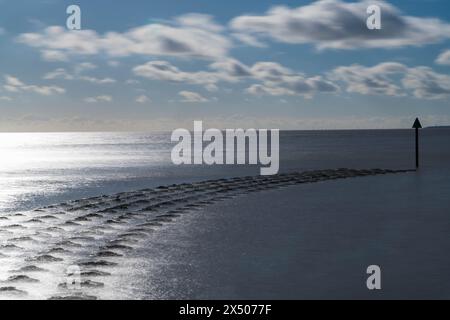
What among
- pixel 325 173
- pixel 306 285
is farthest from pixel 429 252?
pixel 325 173

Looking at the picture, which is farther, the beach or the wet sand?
the beach

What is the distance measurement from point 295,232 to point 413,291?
247 inches

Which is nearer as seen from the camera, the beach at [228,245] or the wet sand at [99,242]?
the wet sand at [99,242]

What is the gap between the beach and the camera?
10977 mm

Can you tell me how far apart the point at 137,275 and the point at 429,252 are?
7.48m

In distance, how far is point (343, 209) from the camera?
21406mm

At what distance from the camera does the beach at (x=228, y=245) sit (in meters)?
11.0

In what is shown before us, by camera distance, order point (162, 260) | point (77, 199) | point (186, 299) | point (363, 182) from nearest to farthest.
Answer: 1. point (186, 299)
2. point (162, 260)
3. point (77, 199)
4. point (363, 182)

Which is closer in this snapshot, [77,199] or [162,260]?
[162,260]

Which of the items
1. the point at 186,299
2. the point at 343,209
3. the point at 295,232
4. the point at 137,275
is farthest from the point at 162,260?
the point at 343,209

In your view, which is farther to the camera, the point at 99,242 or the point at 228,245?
the point at 99,242

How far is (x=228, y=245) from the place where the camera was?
49.4ft
